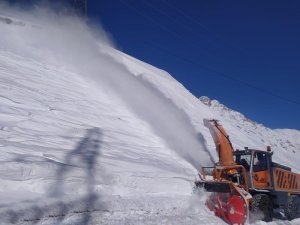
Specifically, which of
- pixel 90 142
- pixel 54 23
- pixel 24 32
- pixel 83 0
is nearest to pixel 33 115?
pixel 90 142

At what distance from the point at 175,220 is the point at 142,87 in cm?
1412

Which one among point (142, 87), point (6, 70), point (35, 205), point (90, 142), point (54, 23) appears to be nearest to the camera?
point (35, 205)

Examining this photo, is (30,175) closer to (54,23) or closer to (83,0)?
(83,0)

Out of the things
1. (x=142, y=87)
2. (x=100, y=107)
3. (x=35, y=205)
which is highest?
(x=142, y=87)

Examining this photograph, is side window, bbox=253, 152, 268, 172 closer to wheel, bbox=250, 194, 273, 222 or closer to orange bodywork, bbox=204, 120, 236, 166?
orange bodywork, bbox=204, 120, 236, 166

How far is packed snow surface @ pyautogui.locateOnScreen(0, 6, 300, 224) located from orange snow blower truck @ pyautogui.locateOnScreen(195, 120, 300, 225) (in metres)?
0.46

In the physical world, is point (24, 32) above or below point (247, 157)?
above

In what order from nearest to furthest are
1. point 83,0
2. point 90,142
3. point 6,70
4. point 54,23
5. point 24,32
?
1. point 90,142
2. point 6,70
3. point 24,32
4. point 83,0
5. point 54,23

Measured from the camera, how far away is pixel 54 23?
1078 inches

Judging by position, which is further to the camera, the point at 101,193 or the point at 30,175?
the point at 101,193

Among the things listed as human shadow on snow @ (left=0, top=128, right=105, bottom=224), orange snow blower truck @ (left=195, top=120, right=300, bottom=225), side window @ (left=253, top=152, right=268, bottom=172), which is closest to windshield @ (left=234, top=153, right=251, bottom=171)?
orange snow blower truck @ (left=195, top=120, right=300, bottom=225)

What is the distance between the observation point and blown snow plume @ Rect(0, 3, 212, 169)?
1532cm

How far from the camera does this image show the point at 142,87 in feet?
69.2

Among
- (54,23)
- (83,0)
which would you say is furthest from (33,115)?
(54,23)
